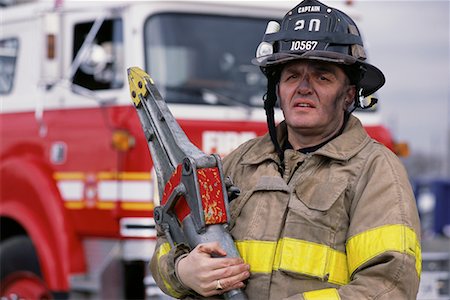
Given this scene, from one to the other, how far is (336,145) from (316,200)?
0.57 ft

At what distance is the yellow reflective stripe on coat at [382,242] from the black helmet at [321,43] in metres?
0.51

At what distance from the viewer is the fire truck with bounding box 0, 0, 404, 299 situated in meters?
5.35

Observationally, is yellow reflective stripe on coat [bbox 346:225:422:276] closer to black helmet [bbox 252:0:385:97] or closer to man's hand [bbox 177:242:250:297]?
man's hand [bbox 177:242:250:297]

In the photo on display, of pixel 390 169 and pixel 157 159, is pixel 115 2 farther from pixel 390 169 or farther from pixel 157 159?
pixel 390 169

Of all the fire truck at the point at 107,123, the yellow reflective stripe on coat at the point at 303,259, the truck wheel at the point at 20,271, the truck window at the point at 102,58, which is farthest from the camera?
the truck wheel at the point at 20,271

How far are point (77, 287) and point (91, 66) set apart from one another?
1.42m

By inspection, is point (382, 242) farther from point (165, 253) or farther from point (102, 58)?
point (102, 58)

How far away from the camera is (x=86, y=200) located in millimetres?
5527

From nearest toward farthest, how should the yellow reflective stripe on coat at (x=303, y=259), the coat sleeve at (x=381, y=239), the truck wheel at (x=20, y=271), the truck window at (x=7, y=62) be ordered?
the coat sleeve at (x=381, y=239)
the yellow reflective stripe on coat at (x=303, y=259)
the truck wheel at (x=20, y=271)
the truck window at (x=7, y=62)

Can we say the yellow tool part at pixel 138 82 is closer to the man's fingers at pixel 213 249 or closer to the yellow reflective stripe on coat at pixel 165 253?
the yellow reflective stripe on coat at pixel 165 253

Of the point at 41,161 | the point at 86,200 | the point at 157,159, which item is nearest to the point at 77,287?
the point at 86,200

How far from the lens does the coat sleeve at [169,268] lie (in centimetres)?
259

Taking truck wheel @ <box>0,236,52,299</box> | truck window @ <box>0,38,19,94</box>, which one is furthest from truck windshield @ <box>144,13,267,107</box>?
truck wheel @ <box>0,236,52,299</box>

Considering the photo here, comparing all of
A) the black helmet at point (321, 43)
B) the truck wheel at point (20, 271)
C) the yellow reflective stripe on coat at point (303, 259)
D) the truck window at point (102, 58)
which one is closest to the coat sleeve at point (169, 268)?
the yellow reflective stripe on coat at point (303, 259)
